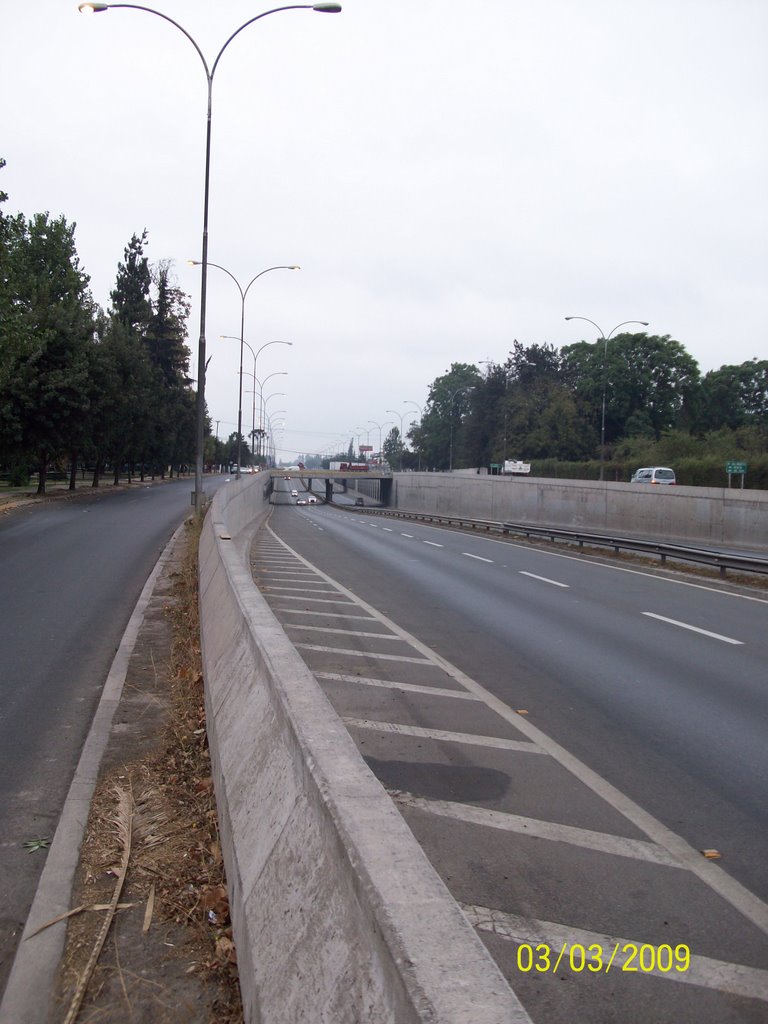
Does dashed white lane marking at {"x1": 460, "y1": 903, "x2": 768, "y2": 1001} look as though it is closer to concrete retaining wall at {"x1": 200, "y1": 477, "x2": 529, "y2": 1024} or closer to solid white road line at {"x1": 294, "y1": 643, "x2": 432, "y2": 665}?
concrete retaining wall at {"x1": 200, "y1": 477, "x2": 529, "y2": 1024}

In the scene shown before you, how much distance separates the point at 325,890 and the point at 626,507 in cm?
3740

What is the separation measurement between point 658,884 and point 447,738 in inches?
110

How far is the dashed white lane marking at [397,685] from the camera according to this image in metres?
9.08

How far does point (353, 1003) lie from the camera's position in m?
2.59

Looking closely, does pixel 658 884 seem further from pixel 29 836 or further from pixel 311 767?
pixel 29 836

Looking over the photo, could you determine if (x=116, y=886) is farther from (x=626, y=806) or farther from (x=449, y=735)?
(x=449, y=735)

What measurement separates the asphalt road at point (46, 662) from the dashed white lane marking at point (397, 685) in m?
2.40

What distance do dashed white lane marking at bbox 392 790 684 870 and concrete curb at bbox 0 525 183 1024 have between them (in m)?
2.04

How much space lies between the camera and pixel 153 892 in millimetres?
4660

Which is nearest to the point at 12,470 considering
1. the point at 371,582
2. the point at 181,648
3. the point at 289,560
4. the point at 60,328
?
the point at 60,328

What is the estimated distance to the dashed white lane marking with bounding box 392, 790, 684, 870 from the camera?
529 cm

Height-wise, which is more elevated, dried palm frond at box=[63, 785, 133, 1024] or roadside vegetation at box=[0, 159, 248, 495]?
roadside vegetation at box=[0, 159, 248, 495]

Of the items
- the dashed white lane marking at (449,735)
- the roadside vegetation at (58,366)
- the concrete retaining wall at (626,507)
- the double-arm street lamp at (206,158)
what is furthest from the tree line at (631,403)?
the dashed white lane marking at (449,735)
